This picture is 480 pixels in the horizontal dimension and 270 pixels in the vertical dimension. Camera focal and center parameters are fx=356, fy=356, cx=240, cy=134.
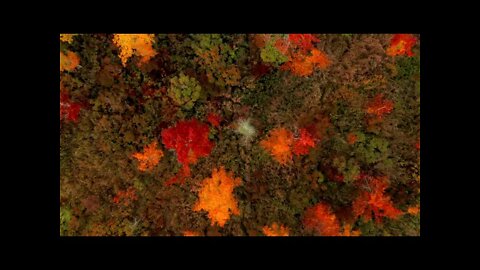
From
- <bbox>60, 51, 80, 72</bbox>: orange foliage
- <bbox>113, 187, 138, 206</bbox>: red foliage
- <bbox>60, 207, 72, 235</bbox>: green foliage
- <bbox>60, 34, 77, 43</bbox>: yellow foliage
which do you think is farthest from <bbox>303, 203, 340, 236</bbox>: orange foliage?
<bbox>60, 34, 77, 43</bbox>: yellow foliage

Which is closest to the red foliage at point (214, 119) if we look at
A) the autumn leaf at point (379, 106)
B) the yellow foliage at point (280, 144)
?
the yellow foliage at point (280, 144)

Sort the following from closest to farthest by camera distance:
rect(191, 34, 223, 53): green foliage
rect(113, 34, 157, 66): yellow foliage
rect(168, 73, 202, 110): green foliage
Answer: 1. rect(113, 34, 157, 66): yellow foliage
2. rect(191, 34, 223, 53): green foliage
3. rect(168, 73, 202, 110): green foliage

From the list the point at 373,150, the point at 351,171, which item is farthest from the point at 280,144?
the point at 373,150

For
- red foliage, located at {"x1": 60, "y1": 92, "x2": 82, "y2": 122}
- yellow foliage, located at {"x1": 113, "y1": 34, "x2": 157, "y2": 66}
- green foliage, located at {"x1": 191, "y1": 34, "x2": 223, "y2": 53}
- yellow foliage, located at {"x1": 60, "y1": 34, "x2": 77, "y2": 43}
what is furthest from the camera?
red foliage, located at {"x1": 60, "y1": 92, "x2": 82, "y2": 122}

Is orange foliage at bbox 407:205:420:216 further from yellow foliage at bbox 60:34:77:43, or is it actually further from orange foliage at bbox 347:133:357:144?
yellow foliage at bbox 60:34:77:43

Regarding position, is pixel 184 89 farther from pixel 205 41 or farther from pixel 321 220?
pixel 321 220

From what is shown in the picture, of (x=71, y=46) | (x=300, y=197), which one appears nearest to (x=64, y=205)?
(x=71, y=46)

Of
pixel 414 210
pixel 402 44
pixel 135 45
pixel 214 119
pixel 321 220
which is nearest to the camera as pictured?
pixel 135 45
